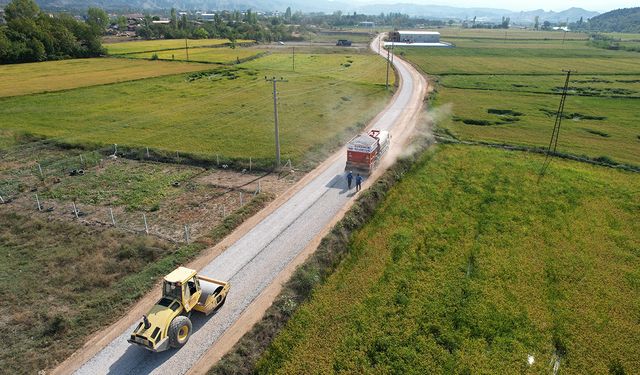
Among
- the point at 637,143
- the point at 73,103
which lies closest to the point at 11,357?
the point at 73,103

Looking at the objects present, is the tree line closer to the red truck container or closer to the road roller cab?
the red truck container

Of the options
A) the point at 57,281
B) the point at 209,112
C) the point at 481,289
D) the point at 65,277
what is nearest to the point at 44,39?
the point at 209,112

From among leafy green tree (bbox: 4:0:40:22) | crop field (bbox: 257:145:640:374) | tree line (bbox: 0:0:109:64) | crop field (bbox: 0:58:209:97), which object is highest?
leafy green tree (bbox: 4:0:40:22)

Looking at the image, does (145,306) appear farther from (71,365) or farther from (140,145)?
(140,145)

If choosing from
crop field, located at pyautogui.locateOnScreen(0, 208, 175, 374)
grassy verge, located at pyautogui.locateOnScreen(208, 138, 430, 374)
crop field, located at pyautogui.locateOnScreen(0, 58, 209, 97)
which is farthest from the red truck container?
crop field, located at pyautogui.locateOnScreen(0, 58, 209, 97)

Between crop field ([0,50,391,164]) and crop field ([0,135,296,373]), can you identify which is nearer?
crop field ([0,135,296,373])

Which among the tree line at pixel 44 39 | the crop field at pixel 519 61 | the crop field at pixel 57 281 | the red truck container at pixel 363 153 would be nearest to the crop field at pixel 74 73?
the tree line at pixel 44 39

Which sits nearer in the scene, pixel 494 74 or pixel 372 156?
pixel 372 156
